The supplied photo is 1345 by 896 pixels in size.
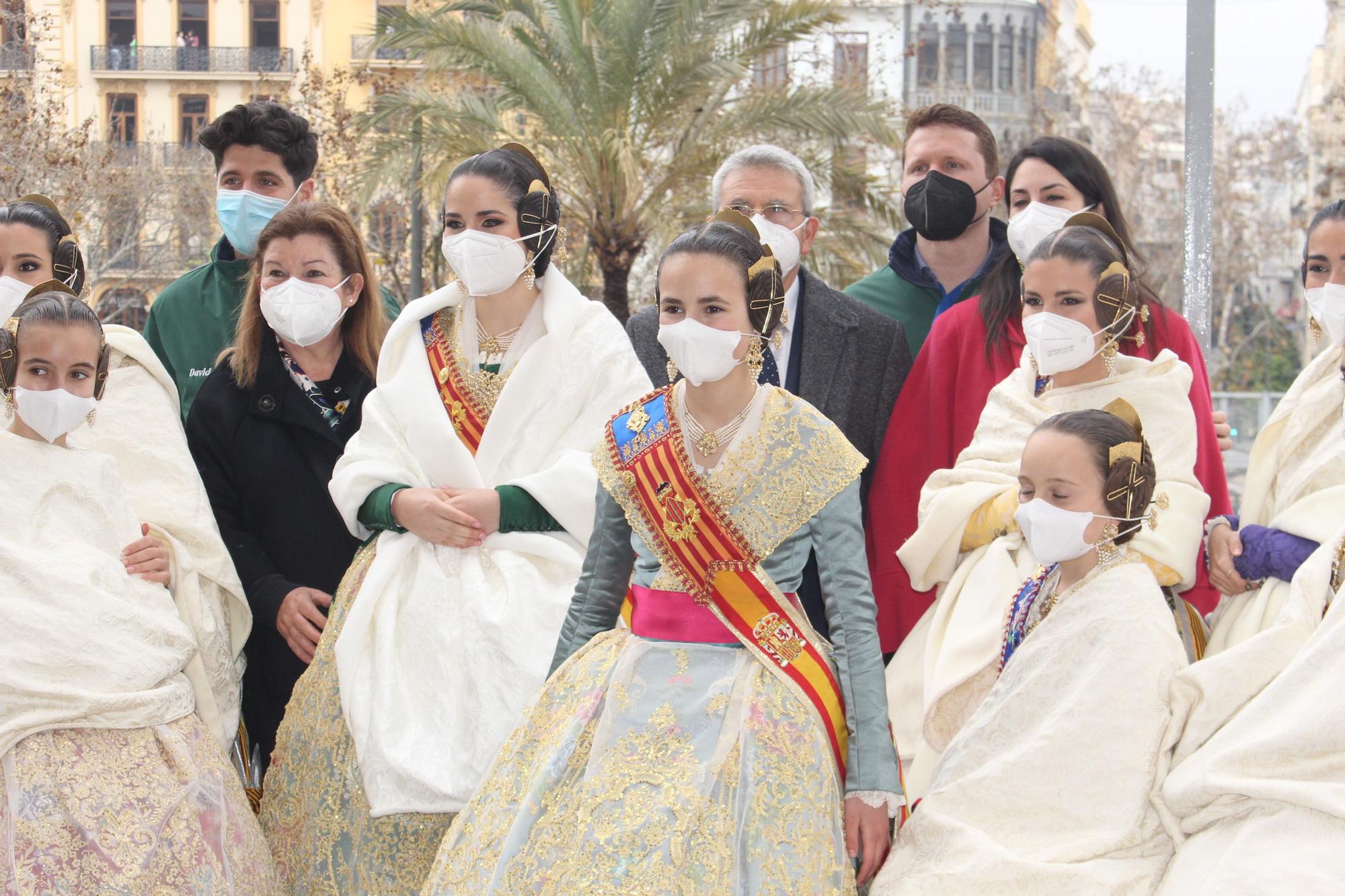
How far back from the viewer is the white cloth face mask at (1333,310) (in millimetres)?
4168

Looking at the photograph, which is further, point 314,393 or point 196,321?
point 196,321

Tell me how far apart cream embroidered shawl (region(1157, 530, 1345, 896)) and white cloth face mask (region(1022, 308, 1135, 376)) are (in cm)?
88

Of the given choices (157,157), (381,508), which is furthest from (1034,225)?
(157,157)

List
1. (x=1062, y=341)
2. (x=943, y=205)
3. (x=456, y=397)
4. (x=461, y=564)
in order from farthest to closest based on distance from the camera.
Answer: (x=943, y=205) → (x=456, y=397) → (x=461, y=564) → (x=1062, y=341)

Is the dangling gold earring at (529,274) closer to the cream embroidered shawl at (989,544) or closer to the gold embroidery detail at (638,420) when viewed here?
the gold embroidery detail at (638,420)

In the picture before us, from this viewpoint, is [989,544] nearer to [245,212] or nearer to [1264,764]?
[1264,764]

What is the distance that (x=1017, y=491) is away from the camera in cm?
412

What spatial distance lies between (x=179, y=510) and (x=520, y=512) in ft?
3.55

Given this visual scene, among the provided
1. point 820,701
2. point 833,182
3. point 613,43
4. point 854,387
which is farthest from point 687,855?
point 833,182

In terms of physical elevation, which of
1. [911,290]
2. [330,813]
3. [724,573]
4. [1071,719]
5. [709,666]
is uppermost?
[911,290]

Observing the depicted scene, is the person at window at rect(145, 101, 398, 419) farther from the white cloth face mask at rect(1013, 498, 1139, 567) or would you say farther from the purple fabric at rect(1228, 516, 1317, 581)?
the purple fabric at rect(1228, 516, 1317, 581)

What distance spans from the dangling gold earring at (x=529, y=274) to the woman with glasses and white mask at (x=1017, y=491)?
1373 mm

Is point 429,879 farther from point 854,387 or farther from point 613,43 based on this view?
point 613,43

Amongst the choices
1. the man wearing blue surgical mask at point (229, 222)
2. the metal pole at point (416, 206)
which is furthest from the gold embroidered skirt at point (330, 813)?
the metal pole at point (416, 206)
